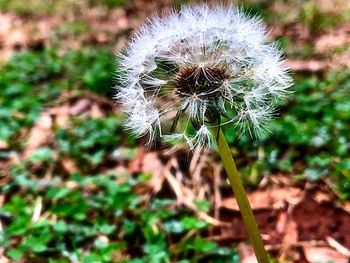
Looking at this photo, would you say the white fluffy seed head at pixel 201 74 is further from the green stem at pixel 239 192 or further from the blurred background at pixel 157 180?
the blurred background at pixel 157 180

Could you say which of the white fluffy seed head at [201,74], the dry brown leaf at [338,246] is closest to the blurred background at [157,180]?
the dry brown leaf at [338,246]

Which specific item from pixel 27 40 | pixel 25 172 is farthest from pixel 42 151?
pixel 27 40

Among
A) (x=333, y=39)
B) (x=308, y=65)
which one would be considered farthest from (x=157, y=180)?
(x=333, y=39)

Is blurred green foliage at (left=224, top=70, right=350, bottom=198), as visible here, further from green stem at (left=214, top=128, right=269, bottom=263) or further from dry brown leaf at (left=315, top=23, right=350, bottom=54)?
green stem at (left=214, top=128, right=269, bottom=263)

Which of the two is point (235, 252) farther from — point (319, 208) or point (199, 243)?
point (319, 208)

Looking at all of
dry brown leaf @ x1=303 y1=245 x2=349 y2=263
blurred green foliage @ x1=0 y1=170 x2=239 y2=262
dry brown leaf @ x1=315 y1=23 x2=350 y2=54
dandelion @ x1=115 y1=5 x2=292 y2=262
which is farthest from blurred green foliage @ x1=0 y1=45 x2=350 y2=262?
dandelion @ x1=115 y1=5 x2=292 y2=262

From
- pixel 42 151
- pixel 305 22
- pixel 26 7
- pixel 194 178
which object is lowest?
pixel 194 178
